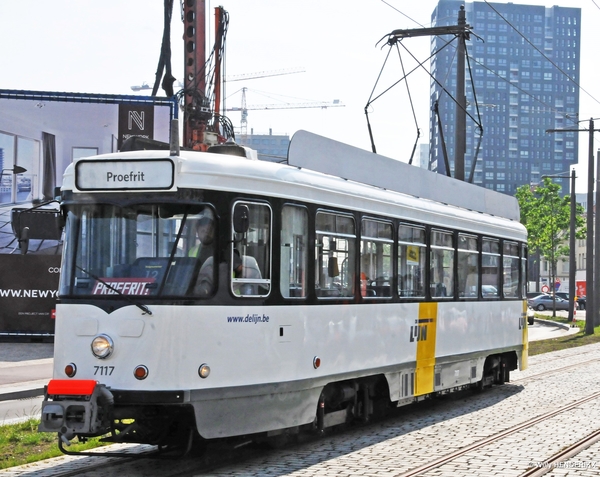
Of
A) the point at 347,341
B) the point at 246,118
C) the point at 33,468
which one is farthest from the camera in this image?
the point at 246,118

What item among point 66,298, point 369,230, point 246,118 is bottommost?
point 66,298

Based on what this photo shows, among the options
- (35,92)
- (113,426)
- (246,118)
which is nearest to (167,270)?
(113,426)

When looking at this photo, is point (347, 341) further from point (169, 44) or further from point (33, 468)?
point (169, 44)

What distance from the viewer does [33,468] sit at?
8812mm

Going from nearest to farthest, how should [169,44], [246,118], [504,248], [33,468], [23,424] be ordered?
[33,468], [23,424], [504,248], [169,44], [246,118]

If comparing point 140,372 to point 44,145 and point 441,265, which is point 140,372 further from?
point 44,145

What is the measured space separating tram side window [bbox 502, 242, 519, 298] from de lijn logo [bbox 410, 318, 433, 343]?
11.9ft

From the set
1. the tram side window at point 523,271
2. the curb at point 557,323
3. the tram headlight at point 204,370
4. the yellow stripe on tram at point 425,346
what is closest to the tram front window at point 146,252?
the tram headlight at point 204,370

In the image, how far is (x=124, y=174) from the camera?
8.57 m

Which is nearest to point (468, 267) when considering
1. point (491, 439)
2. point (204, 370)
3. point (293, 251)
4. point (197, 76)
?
point (491, 439)

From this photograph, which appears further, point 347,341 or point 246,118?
point 246,118

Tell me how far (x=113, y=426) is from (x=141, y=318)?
92 centimetres

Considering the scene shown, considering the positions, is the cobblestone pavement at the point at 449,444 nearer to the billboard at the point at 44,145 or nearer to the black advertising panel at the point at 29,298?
the black advertising panel at the point at 29,298

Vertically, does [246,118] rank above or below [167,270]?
above
